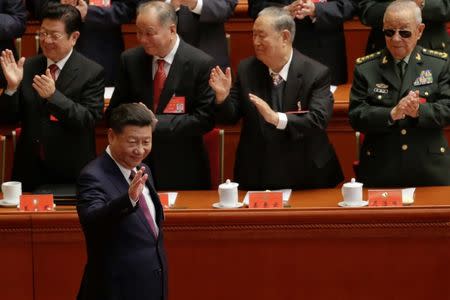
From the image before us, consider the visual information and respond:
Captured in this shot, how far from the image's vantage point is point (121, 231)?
11.8 feet

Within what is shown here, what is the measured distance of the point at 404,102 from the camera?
447cm

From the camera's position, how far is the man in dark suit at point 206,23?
17.7 feet

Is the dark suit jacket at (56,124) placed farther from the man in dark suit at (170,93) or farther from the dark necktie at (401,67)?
the dark necktie at (401,67)

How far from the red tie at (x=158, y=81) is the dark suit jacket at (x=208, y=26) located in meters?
0.57

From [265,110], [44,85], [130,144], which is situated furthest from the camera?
[44,85]

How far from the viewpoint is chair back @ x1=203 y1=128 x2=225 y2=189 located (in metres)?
5.00

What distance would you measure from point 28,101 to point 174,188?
0.72m

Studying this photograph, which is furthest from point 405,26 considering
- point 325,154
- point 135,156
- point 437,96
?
point 135,156

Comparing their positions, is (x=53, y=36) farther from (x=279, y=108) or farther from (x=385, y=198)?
(x=385, y=198)

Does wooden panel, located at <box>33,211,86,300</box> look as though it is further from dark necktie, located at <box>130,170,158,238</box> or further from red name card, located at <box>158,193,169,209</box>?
dark necktie, located at <box>130,170,158,238</box>

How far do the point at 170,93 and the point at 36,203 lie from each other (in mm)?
843

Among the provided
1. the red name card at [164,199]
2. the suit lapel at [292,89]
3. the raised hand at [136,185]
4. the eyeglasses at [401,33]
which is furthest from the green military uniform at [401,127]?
the raised hand at [136,185]

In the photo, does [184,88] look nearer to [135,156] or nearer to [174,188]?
[174,188]

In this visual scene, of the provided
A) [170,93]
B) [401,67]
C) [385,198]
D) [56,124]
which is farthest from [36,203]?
[401,67]
